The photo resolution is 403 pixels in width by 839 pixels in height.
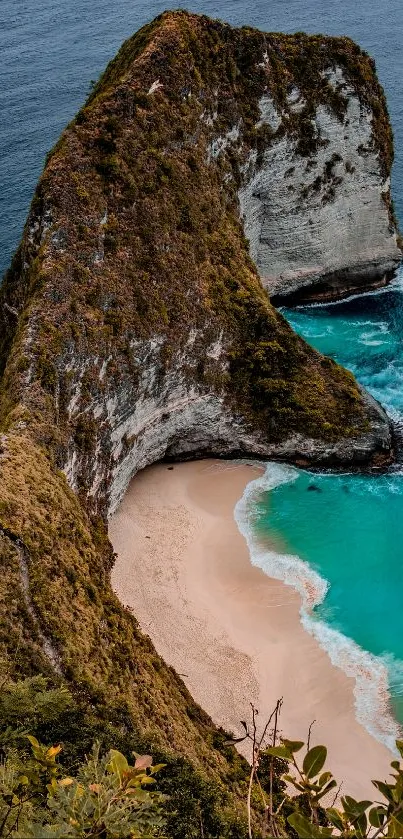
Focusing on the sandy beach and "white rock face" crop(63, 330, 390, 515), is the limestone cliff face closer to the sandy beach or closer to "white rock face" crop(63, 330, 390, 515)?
"white rock face" crop(63, 330, 390, 515)

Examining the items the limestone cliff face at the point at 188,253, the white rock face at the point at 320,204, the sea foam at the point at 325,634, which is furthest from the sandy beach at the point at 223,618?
the white rock face at the point at 320,204

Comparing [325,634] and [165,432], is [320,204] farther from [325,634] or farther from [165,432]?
[325,634]

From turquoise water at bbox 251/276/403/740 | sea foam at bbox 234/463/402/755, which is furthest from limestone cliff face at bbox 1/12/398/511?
sea foam at bbox 234/463/402/755

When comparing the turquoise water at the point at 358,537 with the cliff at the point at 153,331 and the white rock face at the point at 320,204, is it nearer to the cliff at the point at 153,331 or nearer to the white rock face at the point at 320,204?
the cliff at the point at 153,331

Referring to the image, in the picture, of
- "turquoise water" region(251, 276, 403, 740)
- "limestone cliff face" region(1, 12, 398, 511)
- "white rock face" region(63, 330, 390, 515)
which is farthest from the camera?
"white rock face" region(63, 330, 390, 515)

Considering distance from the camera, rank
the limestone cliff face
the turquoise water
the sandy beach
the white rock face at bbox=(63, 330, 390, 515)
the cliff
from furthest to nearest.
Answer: the white rock face at bbox=(63, 330, 390, 515)
the limestone cliff face
the turquoise water
the sandy beach
the cliff

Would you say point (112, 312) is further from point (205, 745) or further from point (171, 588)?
point (205, 745)
